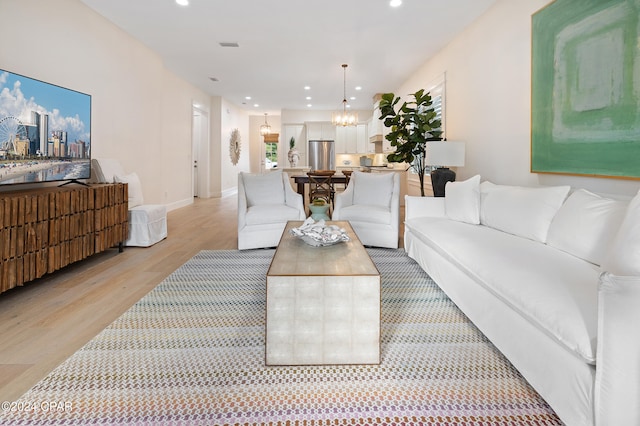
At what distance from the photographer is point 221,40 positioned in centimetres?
532

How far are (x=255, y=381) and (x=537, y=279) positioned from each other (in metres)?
1.34

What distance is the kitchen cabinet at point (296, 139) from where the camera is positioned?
11.6 m

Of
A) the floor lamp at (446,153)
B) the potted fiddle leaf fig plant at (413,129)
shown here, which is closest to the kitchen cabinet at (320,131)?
the potted fiddle leaf fig plant at (413,129)

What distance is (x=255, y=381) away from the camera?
1.67 meters

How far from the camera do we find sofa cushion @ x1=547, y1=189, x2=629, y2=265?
1.86m

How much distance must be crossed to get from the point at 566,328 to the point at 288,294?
44.0 inches

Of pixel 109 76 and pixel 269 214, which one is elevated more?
pixel 109 76

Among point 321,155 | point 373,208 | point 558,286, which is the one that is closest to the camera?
point 558,286

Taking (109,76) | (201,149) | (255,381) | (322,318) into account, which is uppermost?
(109,76)

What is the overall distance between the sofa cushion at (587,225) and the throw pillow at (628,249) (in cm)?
32

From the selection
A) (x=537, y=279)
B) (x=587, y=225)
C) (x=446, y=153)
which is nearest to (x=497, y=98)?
(x=446, y=153)

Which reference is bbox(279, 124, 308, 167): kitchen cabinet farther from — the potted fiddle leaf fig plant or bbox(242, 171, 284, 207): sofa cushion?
bbox(242, 171, 284, 207): sofa cushion

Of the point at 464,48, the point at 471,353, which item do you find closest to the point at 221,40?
the point at 464,48

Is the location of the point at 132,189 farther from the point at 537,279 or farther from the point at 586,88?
the point at 586,88
